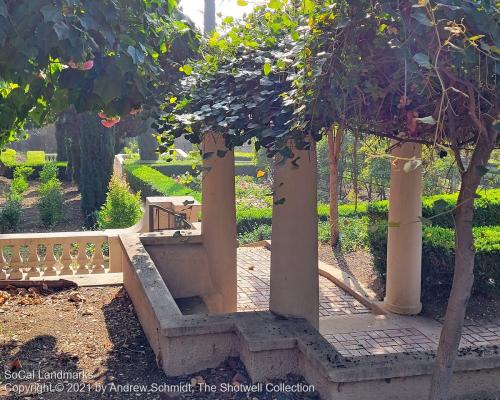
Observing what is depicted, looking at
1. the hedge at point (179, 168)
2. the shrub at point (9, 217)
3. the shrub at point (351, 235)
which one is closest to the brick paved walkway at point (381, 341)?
the shrub at point (351, 235)

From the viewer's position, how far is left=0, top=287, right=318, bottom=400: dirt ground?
3424 mm

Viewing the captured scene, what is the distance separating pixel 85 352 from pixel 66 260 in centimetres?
340

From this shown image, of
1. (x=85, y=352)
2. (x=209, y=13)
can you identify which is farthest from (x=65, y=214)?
(x=209, y=13)

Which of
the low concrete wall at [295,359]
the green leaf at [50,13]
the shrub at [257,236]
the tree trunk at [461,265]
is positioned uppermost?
the green leaf at [50,13]

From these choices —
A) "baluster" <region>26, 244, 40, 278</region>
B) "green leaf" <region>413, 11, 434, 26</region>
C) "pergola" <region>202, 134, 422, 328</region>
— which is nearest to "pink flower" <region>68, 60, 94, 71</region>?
"pergola" <region>202, 134, 422, 328</region>

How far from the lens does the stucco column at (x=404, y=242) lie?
5988 millimetres

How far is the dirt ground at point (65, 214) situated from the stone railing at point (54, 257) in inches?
209

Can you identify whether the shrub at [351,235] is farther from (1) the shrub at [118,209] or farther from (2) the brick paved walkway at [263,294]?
(1) the shrub at [118,209]

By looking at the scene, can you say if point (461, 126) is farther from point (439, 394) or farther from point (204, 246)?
point (204, 246)

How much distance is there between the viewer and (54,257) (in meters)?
7.25

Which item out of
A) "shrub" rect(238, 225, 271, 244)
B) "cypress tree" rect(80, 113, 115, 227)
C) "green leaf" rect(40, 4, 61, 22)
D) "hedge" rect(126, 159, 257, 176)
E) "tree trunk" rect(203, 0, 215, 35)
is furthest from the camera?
"tree trunk" rect(203, 0, 215, 35)

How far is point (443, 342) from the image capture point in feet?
8.60

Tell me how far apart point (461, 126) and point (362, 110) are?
1.63ft

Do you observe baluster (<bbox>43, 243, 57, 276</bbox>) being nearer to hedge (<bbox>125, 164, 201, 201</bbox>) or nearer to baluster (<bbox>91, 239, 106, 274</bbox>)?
baluster (<bbox>91, 239, 106, 274</bbox>)
